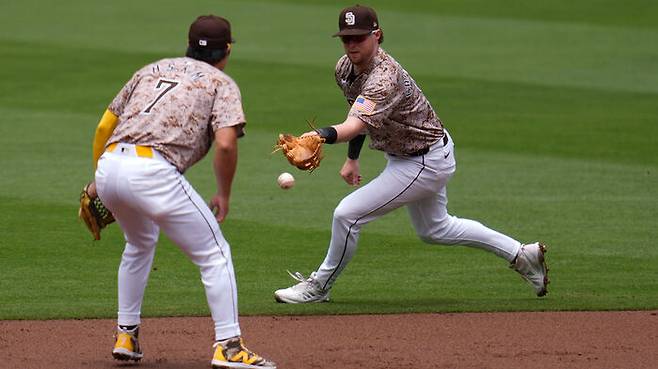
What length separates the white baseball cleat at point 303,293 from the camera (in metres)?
7.96

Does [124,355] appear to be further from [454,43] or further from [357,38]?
[454,43]

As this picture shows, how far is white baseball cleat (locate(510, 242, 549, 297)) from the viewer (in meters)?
8.08

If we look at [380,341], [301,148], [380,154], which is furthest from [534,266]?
[380,154]

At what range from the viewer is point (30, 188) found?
11320 mm

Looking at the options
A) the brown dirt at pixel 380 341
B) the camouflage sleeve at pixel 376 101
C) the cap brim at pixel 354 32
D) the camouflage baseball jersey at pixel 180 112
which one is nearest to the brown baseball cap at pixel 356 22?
the cap brim at pixel 354 32

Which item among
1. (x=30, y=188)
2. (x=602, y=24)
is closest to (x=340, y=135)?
(x=30, y=188)

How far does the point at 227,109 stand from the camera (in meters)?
6.02

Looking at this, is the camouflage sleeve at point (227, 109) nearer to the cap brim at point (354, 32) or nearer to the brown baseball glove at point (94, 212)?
the brown baseball glove at point (94, 212)

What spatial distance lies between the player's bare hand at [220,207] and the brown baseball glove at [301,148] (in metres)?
0.72

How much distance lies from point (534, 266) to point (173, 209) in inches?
113

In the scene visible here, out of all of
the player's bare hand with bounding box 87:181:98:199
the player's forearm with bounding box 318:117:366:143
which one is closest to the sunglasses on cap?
the player's forearm with bounding box 318:117:366:143

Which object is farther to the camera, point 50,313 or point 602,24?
point 602,24

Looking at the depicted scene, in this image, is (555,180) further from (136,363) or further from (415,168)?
(136,363)

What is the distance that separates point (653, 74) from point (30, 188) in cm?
961
